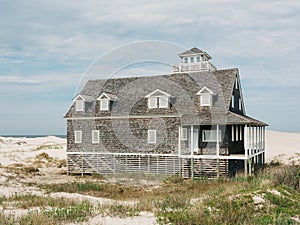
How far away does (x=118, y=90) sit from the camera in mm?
31281

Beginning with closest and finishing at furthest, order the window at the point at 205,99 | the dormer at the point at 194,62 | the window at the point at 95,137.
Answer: the window at the point at 205,99 < the window at the point at 95,137 < the dormer at the point at 194,62

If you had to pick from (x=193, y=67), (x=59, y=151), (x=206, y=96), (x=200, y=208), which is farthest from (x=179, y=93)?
(x=59, y=151)

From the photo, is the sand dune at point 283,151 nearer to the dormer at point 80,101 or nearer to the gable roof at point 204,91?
the gable roof at point 204,91

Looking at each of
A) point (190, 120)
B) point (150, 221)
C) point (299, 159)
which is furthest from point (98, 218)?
point (299, 159)

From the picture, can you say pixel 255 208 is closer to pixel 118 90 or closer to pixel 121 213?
pixel 121 213

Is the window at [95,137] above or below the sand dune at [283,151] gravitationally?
above

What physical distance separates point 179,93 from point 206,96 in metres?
2.80

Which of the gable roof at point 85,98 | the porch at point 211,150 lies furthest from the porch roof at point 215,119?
the gable roof at point 85,98

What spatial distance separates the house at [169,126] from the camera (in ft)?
82.7

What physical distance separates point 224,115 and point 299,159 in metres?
11.3

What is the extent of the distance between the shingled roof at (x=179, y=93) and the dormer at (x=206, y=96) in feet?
1.27

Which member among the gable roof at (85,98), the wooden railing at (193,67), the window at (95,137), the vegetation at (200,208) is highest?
the wooden railing at (193,67)

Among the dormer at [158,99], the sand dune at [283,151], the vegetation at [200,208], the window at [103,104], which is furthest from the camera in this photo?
the sand dune at [283,151]

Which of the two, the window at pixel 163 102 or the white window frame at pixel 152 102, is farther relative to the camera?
the white window frame at pixel 152 102
